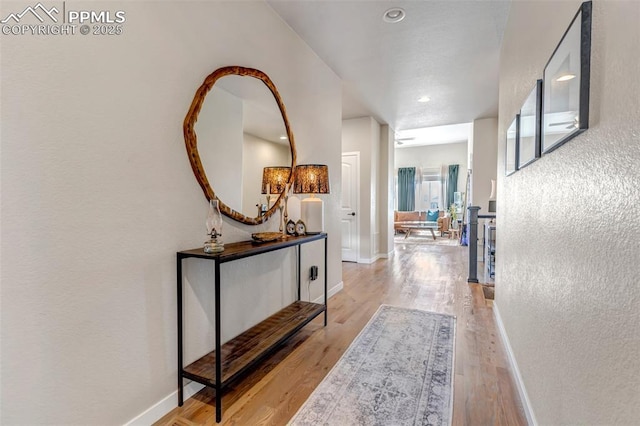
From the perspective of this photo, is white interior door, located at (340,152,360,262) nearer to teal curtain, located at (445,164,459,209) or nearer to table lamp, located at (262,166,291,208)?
table lamp, located at (262,166,291,208)

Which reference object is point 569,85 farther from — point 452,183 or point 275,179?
point 452,183

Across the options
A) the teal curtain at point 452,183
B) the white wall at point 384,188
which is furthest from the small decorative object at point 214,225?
the teal curtain at point 452,183

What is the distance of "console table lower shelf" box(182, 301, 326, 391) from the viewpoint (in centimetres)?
159

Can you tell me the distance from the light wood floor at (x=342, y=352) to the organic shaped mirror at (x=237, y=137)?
3.43ft

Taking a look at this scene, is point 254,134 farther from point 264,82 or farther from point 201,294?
point 201,294

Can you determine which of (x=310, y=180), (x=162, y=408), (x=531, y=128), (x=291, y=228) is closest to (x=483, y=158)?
(x=310, y=180)

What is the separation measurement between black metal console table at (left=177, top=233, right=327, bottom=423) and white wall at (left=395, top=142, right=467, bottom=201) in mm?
9484

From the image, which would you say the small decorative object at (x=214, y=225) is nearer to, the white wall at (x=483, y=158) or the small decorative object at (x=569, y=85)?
the small decorative object at (x=569, y=85)

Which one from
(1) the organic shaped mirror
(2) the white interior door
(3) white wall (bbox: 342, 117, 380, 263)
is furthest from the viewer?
(2) the white interior door

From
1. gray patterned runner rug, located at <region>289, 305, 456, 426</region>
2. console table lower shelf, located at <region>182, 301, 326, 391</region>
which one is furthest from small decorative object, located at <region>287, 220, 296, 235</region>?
gray patterned runner rug, located at <region>289, 305, 456, 426</region>

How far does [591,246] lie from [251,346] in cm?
175

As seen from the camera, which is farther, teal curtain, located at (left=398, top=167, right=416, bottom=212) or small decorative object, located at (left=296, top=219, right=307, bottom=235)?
teal curtain, located at (left=398, top=167, right=416, bottom=212)

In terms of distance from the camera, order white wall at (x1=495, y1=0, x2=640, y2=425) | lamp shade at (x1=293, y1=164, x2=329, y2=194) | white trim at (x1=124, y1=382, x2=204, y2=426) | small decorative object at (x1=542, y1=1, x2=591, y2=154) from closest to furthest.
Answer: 1. white wall at (x1=495, y1=0, x2=640, y2=425)
2. small decorative object at (x1=542, y1=1, x2=591, y2=154)
3. white trim at (x1=124, y1=382, x2=204, y2=426)
4. lamp shade at (x1=293, y1=164, x2=329, y2=194)

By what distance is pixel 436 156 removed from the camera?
Result: 35.2ft
